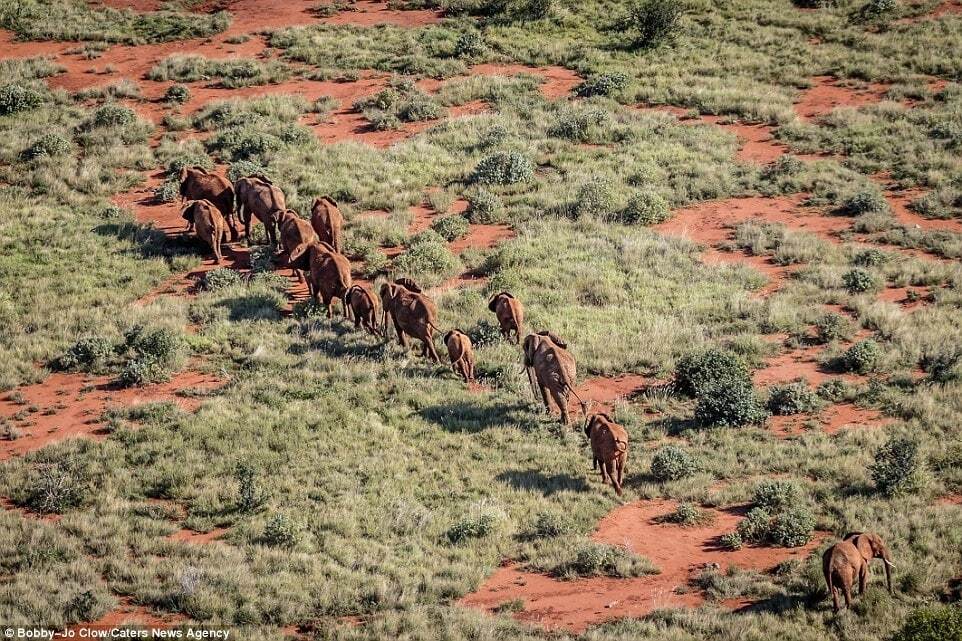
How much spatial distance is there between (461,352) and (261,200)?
29.4ft

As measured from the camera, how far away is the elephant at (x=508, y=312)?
77.2 ft

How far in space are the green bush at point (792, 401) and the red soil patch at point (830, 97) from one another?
20825mm

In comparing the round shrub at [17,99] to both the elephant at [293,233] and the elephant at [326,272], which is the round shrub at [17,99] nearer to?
the elephant at [293,233]

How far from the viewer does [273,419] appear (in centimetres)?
2041

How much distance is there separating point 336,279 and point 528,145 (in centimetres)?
1360

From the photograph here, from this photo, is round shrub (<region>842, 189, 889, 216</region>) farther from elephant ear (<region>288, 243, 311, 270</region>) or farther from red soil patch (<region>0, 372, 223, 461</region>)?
red soil patch (<region>0, 372, 223, 461</region>)

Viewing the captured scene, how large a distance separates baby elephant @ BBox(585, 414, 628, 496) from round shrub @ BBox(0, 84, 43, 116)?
2897 centimetres

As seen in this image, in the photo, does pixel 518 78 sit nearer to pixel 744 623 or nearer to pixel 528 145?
pixel 528 145

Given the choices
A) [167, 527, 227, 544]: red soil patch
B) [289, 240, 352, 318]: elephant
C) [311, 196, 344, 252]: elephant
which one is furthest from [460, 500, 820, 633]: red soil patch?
[311, 196, 344, 252]: elephant

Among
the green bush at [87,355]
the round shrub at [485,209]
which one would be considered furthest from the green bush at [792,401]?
the green bush at [87,355]

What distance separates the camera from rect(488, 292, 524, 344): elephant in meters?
23.5

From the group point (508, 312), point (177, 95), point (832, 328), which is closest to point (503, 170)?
point (508, 312)

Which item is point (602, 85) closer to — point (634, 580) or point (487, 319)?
point (487, 319)

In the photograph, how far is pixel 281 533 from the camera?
55.0ft
